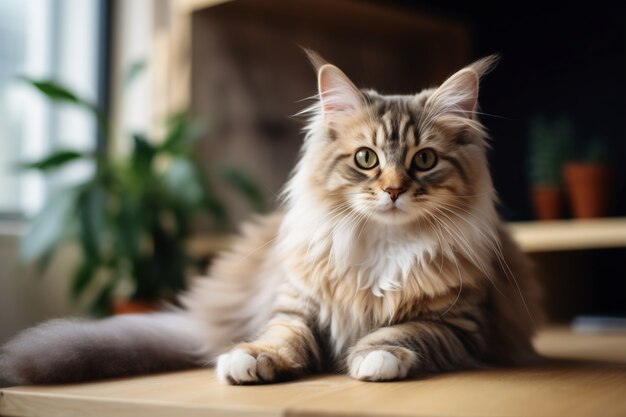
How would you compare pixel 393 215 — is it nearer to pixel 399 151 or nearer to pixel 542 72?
pixel 399 151

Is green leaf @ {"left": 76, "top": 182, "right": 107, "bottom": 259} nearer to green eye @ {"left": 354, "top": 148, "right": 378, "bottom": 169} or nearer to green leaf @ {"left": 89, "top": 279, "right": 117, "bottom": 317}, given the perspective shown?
green leaf @ {"left": 89, "top": 279, "right": 117, "bottom": 317}

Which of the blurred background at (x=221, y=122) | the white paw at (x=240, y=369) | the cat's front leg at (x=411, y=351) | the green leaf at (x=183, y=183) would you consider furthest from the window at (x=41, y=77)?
the cat's front leg at (x=411, y=351)

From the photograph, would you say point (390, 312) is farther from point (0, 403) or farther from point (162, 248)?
point (162, 248)

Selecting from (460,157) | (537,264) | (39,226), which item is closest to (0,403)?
(460,157)

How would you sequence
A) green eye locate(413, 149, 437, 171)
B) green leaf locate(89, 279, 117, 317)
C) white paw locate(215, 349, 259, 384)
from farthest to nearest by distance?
green leaf locate(89, 279, 117, 317)
green eye locate(413, 149, 437, 171)
white paw locate(215, 349, 259, 384)

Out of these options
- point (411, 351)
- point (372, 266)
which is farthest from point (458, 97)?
point (411, 351)

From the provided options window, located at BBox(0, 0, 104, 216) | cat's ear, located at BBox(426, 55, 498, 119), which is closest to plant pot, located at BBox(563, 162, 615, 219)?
cat's ear, located at BBox(426, 55, 498, 119)

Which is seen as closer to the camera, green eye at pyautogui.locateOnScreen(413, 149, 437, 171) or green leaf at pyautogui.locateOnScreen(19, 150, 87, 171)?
green eye at pyautogui.locateOnScreen(413, 149, 437, 171)

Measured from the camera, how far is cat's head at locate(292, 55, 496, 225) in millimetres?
1288

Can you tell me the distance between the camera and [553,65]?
2736 millimetres

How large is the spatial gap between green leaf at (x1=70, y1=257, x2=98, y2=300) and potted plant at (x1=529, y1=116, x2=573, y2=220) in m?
1.55

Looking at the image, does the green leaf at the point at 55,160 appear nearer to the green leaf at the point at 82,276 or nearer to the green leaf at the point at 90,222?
the green leaf at the point at 90,222

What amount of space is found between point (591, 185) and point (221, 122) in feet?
4.46

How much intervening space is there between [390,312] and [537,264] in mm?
1389
